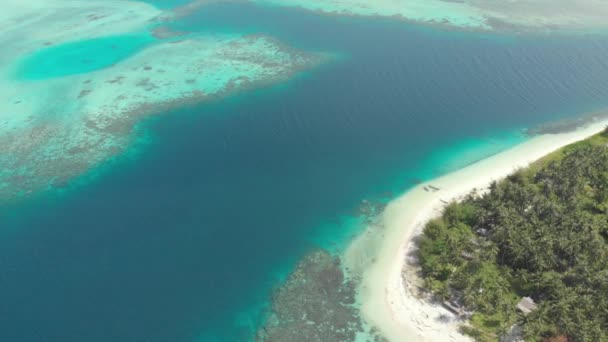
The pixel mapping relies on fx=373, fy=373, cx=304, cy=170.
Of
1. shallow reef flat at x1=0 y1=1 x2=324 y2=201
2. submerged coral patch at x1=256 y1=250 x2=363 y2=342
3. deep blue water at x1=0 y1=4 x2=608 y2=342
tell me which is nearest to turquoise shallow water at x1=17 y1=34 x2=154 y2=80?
shallow reef flat at x1=0 y1=1 x2=324 y2=201

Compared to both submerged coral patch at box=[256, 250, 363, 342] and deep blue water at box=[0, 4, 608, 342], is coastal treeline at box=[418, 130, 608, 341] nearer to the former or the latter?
submerged coral patch at box=[256, 250, 363, 342]

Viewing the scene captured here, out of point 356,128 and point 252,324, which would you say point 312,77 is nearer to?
point 356,128

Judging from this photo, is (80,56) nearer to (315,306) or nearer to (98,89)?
(98,89)

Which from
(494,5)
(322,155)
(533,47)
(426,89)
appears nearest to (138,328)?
(322,155)

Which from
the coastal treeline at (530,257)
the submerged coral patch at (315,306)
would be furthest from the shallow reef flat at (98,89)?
the coastal treeline at (530,257)

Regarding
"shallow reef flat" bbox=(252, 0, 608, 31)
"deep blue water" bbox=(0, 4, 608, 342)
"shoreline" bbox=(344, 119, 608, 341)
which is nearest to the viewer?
"shoreline" bbox=(344, 119, 608, 341)
